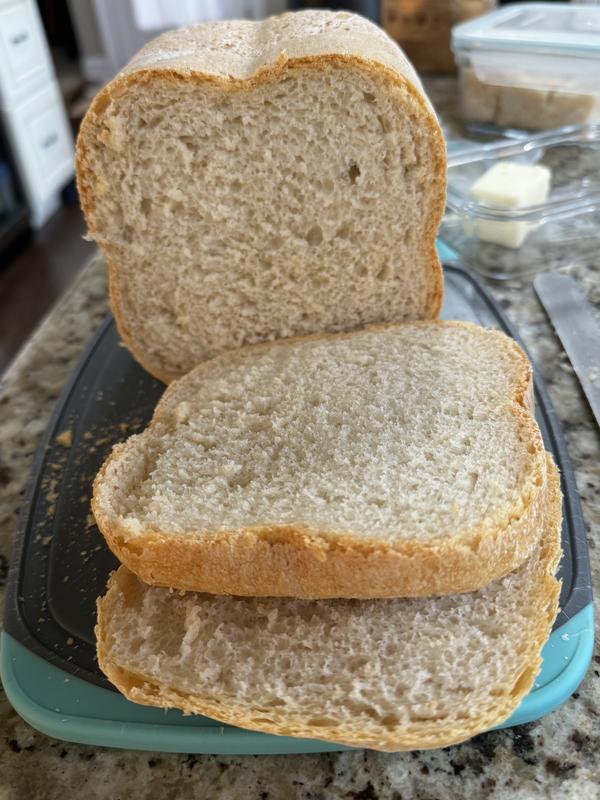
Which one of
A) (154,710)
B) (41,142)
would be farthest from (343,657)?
(41,142)

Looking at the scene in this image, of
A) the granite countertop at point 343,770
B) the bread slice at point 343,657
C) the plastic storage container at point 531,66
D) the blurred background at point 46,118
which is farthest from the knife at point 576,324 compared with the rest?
the blurred background at point 46,118

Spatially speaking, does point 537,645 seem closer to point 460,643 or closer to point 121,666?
point 460,643

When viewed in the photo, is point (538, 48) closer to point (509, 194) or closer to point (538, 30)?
point (538, 30)

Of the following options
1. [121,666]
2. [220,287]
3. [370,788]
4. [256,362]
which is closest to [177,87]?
[220,287]

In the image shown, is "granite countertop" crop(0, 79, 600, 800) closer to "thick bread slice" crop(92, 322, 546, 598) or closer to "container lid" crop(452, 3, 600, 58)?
"thick bread slice" crop(92, 322, 546, 598)

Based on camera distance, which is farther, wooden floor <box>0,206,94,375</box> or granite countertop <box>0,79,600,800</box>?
wooden floor <box>0,206,94,375</box>

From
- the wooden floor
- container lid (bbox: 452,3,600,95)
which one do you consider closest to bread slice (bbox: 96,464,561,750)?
container lid (bbox: 452,3,600,95)

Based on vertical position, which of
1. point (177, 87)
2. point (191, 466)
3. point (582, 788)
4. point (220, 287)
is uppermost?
point (177, 87)
